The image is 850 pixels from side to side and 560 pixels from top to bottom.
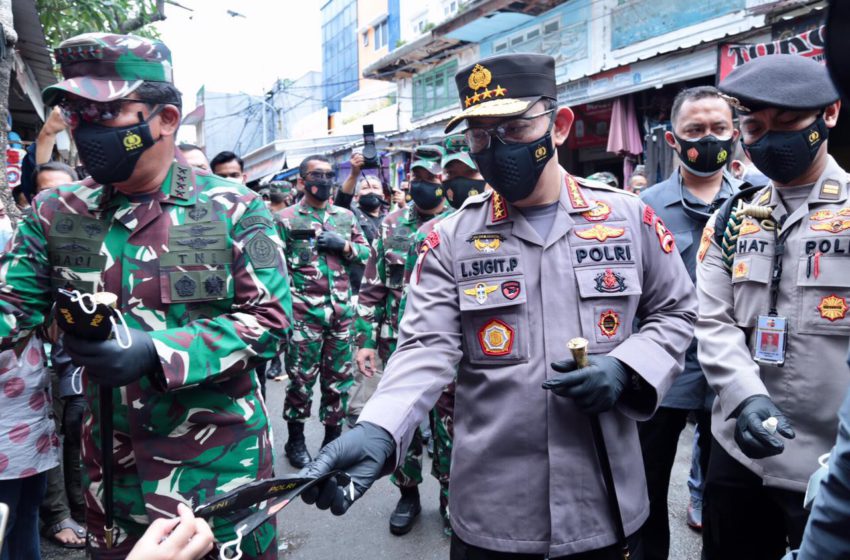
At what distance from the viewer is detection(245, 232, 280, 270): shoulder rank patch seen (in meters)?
2.05

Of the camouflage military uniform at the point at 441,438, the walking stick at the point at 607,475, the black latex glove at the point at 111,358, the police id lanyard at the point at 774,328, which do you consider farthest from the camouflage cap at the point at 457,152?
the black latex glove at the point at 111,358

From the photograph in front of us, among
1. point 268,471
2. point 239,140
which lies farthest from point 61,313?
point 239,140

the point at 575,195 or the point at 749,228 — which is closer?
the point at 575,195

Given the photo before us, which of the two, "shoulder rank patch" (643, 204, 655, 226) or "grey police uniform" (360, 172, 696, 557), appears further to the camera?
"shoulder rank patch" (643, 204, 655, 226)

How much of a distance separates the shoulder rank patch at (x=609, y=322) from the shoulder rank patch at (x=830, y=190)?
0.91 m

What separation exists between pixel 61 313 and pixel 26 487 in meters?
1.30

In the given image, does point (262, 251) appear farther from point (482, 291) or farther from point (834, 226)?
point (834, 226)

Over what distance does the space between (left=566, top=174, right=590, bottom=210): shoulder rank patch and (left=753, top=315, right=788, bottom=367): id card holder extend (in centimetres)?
80

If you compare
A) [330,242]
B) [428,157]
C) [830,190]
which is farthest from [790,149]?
[330,242]

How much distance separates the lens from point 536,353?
5.89ft

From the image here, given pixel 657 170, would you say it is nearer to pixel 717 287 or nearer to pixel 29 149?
pixel 717 287

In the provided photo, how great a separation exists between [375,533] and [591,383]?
8.61 ft

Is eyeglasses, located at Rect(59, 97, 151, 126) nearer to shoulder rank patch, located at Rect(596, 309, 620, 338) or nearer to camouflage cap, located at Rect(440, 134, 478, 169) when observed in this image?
shoulder rank patch, located at Rect(596, 309, 620, 338)

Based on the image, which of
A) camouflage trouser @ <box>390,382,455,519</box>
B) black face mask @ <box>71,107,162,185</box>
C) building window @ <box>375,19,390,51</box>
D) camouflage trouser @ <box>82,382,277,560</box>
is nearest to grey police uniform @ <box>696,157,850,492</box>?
camouflage trouser @ <box>390,382,455,519</box>
